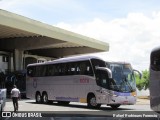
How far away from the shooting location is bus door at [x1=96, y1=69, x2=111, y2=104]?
69.5ft

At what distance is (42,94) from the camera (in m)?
27.7

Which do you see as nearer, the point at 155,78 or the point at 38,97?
the point at 155,78

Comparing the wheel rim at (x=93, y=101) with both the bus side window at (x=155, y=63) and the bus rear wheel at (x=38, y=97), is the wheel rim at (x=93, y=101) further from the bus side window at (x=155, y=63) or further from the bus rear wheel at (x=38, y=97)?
the bus side window at (x=155, y=63)

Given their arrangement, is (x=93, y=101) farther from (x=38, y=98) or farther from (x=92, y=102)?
(x=38, y=98)

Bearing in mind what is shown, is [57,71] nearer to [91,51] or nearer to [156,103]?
[156,103]

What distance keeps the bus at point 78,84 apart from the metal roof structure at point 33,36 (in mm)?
7336

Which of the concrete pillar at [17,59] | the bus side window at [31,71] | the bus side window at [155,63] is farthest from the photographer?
the concrete pillar at [17,59]

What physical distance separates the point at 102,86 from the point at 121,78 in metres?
1.17

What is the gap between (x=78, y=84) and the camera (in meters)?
23.5

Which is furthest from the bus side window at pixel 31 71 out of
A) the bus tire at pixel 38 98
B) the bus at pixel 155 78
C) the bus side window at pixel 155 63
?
the bus side window at pixel 155 63

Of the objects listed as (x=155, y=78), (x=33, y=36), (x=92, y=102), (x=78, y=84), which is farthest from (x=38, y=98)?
(x=33, y=36)

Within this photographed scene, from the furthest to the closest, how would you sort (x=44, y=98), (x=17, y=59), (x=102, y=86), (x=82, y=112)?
(x=17, y=59), (x=44, y=98), (x=102, y=86), (x=82, y=112)

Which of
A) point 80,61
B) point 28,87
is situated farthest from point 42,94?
point 80,61

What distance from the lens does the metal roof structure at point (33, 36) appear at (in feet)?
115
